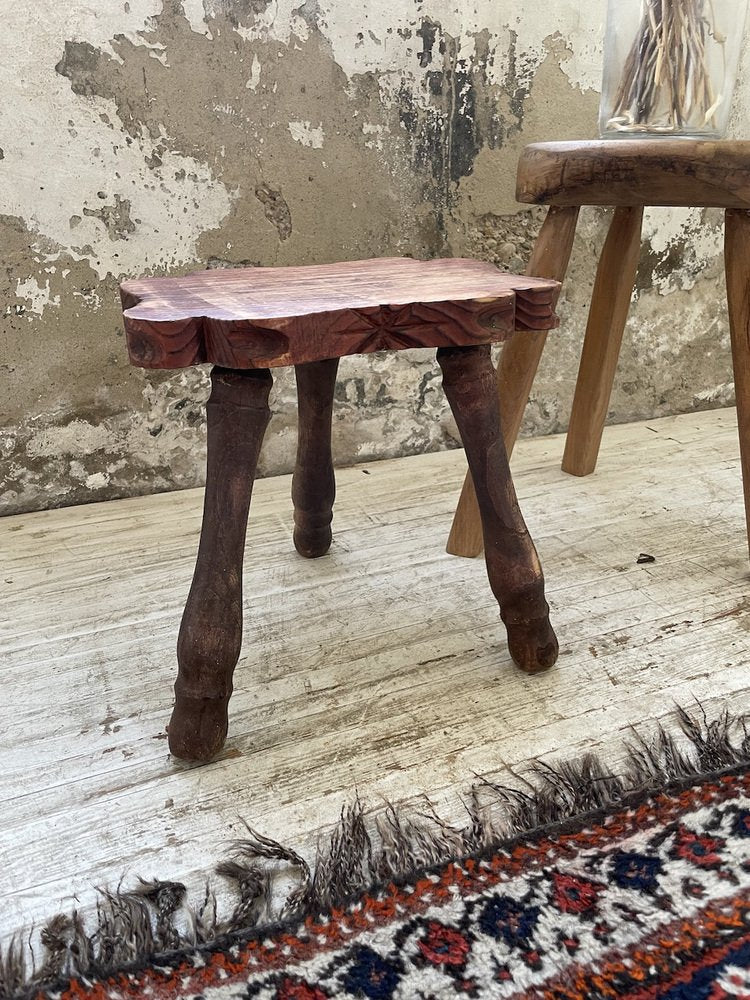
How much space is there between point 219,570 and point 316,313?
28cm

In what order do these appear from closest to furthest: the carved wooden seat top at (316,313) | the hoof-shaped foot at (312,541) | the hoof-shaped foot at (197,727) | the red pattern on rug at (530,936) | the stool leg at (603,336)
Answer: the red pattern on rug at (530,936), the carved wooden seat top at (316,313), the hoof-shaped foot at (197,727), the hoof-shaped foot at (312,541), the stool leg at (603,336)

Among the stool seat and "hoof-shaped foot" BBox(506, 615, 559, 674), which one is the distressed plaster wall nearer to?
the stool seat

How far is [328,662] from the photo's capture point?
3.65 ft

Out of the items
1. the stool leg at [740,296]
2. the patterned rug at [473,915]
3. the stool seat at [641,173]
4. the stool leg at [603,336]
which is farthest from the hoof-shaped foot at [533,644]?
the stool leg at [603,336]

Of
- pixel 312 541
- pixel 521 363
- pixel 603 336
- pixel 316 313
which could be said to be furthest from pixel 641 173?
pixel 312 541

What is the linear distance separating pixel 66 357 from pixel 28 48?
19.0 inches

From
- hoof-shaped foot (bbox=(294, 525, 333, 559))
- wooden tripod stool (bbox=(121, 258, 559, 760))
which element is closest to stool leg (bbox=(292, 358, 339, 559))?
hoof-shaped foot (bbox=(294, 525, 333, 559))

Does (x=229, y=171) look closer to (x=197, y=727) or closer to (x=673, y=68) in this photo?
(x=673, y=68)

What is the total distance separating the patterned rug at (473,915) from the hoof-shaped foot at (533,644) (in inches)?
8.2

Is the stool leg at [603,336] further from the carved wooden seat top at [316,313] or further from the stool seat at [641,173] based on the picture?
the carved wooden seat top at [316,313]

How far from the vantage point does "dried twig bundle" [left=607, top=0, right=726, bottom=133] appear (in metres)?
1.21

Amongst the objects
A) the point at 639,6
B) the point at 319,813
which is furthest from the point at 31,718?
the point at 639,6

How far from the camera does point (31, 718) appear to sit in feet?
3.33

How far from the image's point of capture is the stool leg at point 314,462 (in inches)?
48.1
